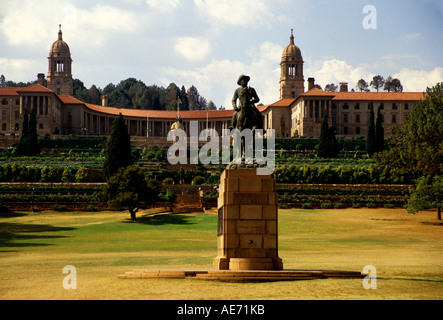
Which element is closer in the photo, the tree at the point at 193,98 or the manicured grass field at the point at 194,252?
the manicured grass field at the point at 194,252

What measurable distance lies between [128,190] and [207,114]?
80122 mm

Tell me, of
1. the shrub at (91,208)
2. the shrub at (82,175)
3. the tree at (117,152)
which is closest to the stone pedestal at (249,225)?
the shrub at (91,208)

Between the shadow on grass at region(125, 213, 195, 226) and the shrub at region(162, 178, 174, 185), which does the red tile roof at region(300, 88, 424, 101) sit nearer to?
the shrub at region(162, 178, 174, 185)

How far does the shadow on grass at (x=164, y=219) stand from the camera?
43.8 meters

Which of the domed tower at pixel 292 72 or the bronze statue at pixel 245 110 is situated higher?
the domed tower at pixel 292 72

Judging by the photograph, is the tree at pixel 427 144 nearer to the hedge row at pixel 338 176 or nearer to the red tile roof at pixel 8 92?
the hedge row at pixel 338 176

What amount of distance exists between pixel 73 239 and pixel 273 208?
19.5m

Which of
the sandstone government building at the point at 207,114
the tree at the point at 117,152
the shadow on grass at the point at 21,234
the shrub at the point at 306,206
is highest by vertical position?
the sandstone government building at the point at 207,114

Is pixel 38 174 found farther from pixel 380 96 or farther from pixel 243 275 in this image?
pixel 380 96

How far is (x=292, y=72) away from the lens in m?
137

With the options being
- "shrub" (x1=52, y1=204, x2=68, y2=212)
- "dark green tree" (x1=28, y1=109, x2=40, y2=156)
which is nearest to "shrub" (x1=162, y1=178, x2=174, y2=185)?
"shrub" (x1=52, y1=204, x2=68, y2=212)

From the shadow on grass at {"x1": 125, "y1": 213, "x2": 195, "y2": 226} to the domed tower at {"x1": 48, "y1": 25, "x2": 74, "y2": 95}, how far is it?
97.6 metres

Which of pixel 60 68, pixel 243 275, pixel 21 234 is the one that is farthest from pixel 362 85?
pixel 243 275

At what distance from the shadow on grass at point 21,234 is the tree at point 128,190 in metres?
5.78
